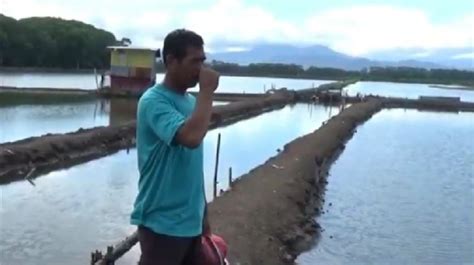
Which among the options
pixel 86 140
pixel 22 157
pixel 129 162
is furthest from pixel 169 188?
pixel 86 140

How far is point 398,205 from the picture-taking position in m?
15.1

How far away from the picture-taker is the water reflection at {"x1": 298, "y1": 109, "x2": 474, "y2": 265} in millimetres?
11016

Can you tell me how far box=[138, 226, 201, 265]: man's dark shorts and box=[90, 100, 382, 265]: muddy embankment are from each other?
12.8 ft

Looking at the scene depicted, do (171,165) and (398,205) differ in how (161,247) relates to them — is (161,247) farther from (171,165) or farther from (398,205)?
(398,205)

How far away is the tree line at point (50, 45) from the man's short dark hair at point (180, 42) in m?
63.9

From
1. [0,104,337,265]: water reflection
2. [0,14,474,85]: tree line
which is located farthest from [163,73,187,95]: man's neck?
[0,14,474,85]: tree line

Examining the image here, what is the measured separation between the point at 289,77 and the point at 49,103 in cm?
9969

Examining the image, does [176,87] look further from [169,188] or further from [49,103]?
[49,103]

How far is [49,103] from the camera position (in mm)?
36094

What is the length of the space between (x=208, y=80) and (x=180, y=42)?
0.68 feet

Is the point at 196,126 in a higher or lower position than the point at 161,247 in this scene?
higher

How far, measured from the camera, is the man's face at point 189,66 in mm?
2648

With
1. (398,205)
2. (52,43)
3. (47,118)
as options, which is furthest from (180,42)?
(52,43)

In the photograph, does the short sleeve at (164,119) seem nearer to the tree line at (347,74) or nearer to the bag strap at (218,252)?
the bag strap at (218,252)
